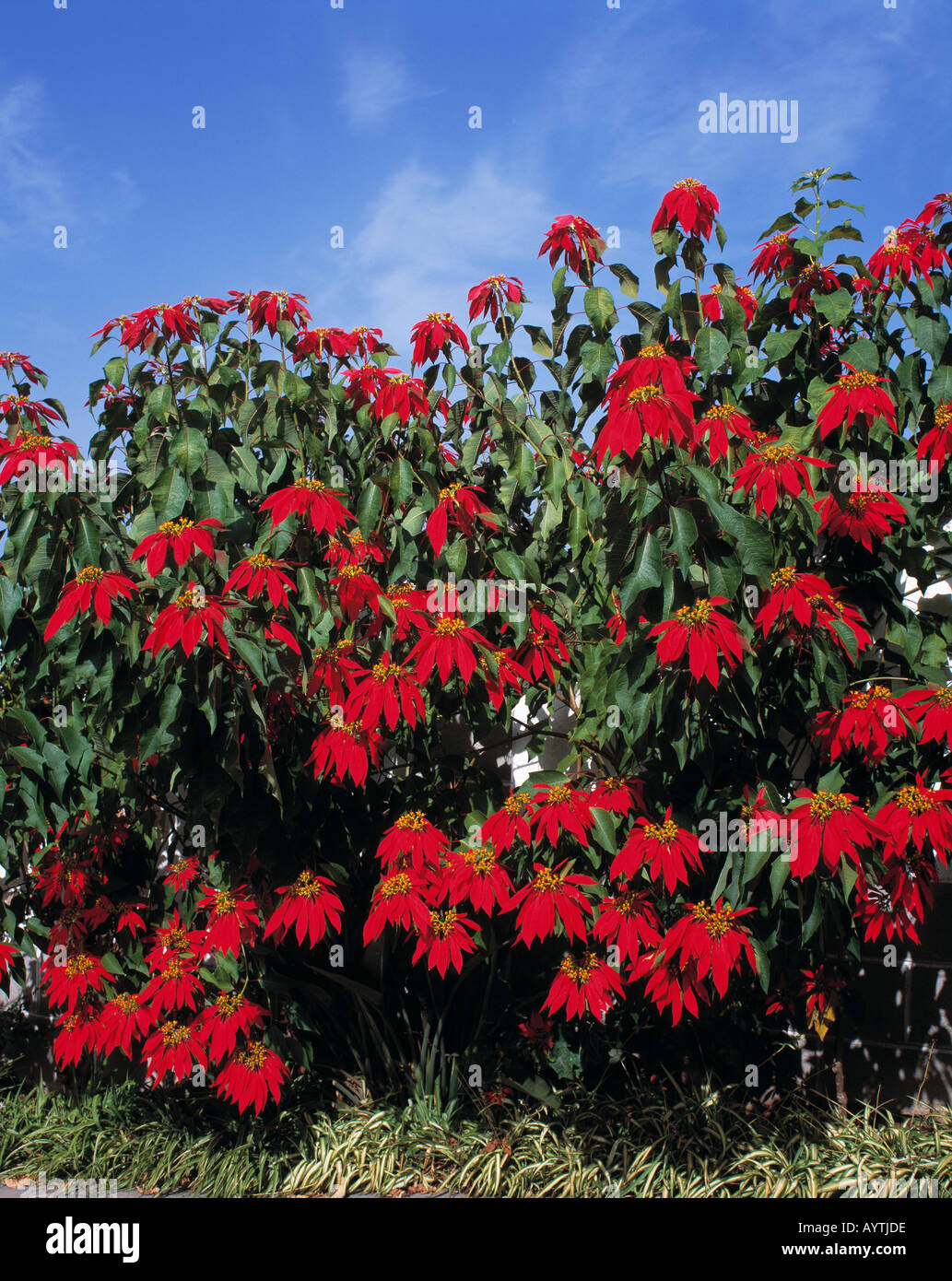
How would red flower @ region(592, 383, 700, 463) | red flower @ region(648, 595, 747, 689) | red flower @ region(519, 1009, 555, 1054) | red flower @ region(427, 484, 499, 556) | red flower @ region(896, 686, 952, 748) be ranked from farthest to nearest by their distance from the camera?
1. red flower @ region(519, 1009, 555, 1054)
2. red flower @ region(427, 484, 499, 556)
3. red flower @ region(896, 686, 952, 748)
4. red flower @ region(592, 383, 700, 463)
5. red flower @ region(648, 595, 747, 689)

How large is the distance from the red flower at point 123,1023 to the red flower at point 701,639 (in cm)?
235

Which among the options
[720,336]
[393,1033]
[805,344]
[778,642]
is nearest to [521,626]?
[778,642]

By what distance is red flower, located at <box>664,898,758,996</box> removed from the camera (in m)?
2.96

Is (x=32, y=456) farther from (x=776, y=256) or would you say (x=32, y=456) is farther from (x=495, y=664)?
(x=776, y=256)

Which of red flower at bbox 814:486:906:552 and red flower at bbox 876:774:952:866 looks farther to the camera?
red flower at bbox 814:486:906:552

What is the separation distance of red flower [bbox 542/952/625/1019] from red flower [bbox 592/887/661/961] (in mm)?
124

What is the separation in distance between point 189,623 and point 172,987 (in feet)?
5.14

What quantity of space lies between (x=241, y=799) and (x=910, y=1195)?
8.26 feet

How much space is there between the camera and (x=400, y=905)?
336 centimetres

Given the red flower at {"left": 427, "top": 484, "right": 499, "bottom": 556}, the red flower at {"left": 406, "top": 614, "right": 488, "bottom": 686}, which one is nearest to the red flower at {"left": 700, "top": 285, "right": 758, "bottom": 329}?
the red flower at {"left": 427, "top": 484, "right": 499, "bottom": 556}

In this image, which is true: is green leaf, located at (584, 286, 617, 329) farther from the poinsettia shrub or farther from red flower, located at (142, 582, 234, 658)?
red flower, located at (142, 582, 234, 658)

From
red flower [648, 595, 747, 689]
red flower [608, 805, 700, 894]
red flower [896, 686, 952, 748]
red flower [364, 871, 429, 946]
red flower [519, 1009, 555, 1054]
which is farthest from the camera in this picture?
red flower [519, 1009, 555, 1054]

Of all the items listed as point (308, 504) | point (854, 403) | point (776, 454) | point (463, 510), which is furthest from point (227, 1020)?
point (854, 403)
